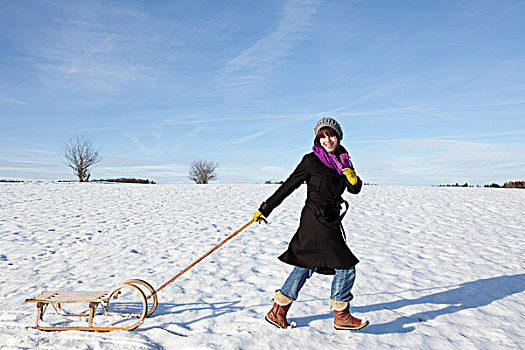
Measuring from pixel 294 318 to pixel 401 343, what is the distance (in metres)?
1.18

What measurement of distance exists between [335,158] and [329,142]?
7.0 inches

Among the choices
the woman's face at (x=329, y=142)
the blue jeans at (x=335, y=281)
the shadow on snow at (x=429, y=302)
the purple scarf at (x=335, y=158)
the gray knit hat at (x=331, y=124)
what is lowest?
the shadow on snow at (x=429, y=302)

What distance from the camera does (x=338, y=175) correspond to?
3824mm

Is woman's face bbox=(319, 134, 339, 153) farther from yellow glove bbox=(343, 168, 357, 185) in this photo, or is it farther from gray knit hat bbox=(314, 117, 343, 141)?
yellow glove bbox=(343, 168, 357, 185)

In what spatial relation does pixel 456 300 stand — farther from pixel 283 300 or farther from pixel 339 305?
pixel 283 300

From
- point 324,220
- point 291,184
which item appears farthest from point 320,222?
point 291,184

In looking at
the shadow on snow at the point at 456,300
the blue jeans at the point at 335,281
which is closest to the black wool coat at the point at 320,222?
the blue jeans at the point at 335,281

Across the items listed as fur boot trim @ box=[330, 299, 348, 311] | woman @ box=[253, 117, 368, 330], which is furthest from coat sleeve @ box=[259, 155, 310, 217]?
fur boot trim @ box=[330, 299, 348, 311]

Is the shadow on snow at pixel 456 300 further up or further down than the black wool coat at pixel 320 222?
further down

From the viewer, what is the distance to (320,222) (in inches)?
149

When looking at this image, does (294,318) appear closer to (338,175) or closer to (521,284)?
(338,175)

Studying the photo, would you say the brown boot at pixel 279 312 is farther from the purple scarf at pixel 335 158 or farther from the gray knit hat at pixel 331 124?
the gray knit hat at pixel 331 124

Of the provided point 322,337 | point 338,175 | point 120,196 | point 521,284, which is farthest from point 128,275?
point 120,196

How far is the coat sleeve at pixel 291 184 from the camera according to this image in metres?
3.89
